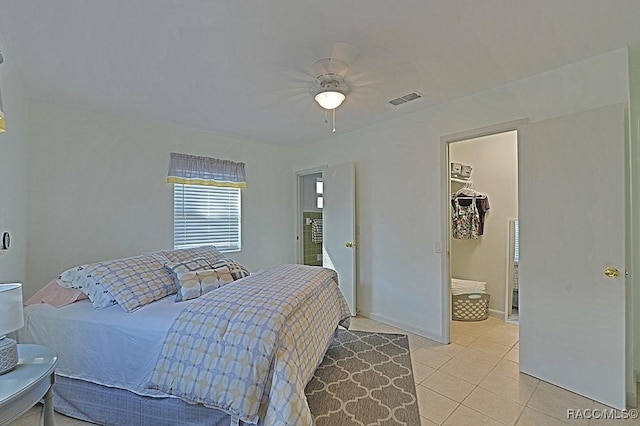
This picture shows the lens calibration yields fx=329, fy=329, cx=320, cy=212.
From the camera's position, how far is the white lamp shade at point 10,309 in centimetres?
135

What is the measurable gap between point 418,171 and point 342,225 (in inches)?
50.7

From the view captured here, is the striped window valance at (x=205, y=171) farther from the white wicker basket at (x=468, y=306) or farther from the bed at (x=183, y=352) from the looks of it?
the white wicker basket at (x=468, y=306)

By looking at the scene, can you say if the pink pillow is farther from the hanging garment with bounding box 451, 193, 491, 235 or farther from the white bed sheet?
the hanging garment with bounding box 451, 193, 491, 235

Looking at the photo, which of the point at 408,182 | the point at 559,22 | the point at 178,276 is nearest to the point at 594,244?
the point at 559,22

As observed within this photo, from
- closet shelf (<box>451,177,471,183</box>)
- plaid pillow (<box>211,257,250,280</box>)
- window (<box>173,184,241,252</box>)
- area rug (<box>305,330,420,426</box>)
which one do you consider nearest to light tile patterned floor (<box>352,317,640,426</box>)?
area rug (<box>305,330,420,426</box>)

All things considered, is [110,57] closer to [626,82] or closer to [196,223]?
[196,223]

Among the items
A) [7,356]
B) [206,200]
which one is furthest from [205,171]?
[7,356]

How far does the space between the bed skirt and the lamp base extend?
77 centimetres

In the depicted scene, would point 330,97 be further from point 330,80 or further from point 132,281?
point 132,281

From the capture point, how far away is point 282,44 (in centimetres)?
213

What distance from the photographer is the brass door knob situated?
2161mm

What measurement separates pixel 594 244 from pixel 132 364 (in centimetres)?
312

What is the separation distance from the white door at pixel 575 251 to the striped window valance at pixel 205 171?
3.40 metres

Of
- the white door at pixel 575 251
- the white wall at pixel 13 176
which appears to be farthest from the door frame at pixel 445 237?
the white wall at pixel 13 176
